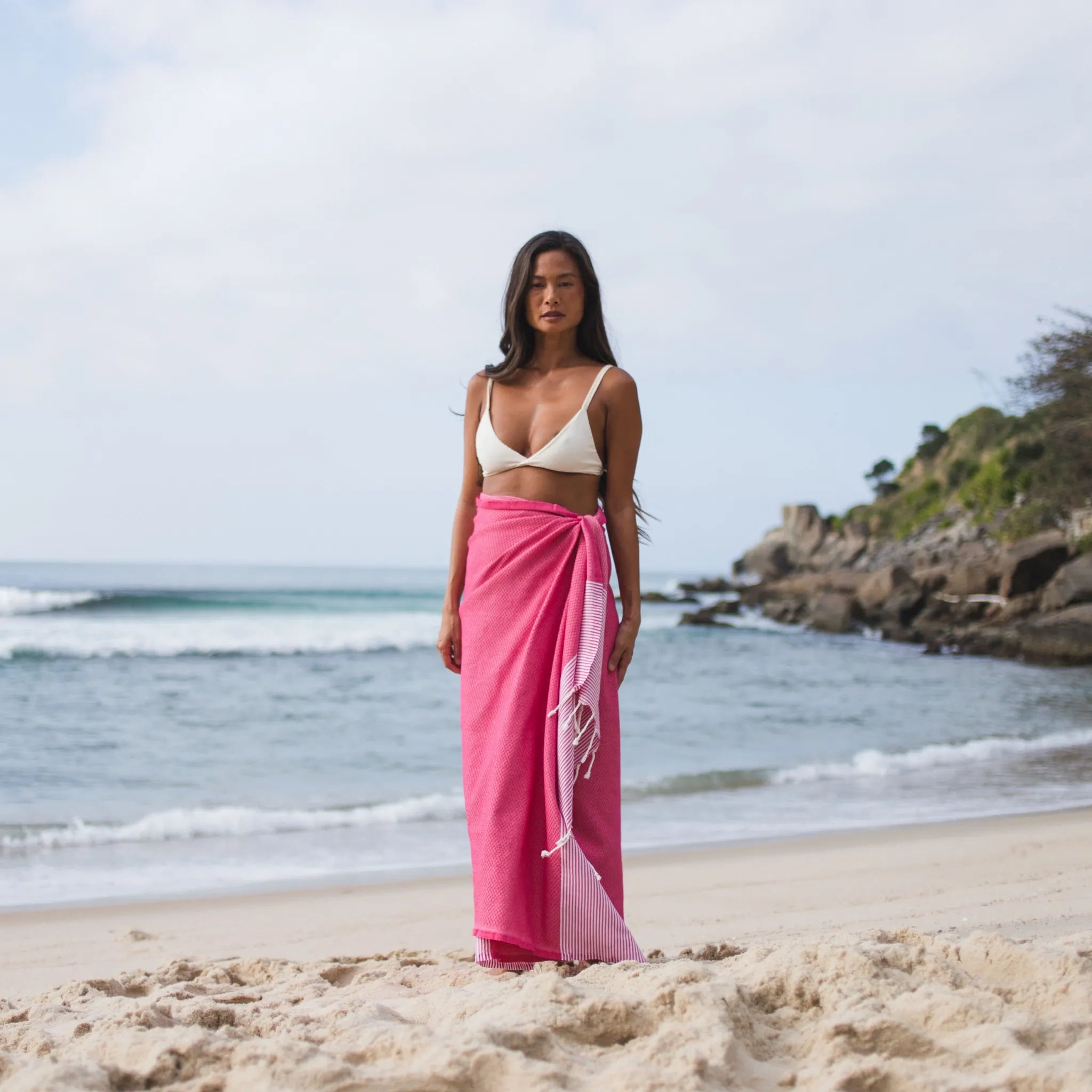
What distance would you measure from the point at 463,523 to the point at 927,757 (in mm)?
7168

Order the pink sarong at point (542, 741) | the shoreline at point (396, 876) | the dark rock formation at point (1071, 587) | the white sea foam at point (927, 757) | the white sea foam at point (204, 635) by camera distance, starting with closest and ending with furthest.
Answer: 1. the pink sarong at point (542, 741)
2. the shoreline at point (396, 876)
3. the white sea foam at point (927, 757)
4. the white sea foam at point (204, 635)
5. the dark rock formation at point (1071, 587)

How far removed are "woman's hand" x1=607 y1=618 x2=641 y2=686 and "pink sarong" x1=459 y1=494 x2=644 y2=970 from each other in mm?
24

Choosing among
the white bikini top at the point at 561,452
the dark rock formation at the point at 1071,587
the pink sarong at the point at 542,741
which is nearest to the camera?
the pink sarong at the point at 542,741

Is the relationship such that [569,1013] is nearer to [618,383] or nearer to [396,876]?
[618,383]

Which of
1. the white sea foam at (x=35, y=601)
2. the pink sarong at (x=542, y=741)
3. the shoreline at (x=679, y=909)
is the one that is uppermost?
the pink sarong at (x=542, y=741)

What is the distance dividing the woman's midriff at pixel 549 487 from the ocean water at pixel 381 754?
2.82 metres

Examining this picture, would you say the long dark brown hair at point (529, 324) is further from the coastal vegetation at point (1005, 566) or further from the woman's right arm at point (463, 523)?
the coastal vegetation at point (1005, 566)

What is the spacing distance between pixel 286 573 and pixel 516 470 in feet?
241

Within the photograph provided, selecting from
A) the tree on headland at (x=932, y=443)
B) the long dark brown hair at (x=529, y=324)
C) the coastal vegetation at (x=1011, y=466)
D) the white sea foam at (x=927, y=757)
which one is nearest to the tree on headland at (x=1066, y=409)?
the coastal vegetation at (x=1011, y=466)

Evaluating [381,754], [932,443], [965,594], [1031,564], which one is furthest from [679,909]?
[932,443]

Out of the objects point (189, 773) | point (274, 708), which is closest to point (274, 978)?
point (189, 773)

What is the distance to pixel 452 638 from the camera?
331 cm

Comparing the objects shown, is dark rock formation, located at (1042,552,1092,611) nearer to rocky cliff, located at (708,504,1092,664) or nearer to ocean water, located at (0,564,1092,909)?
rocky cliff, located at (708,504,1092,664)

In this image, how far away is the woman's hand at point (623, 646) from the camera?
10.4 feet
